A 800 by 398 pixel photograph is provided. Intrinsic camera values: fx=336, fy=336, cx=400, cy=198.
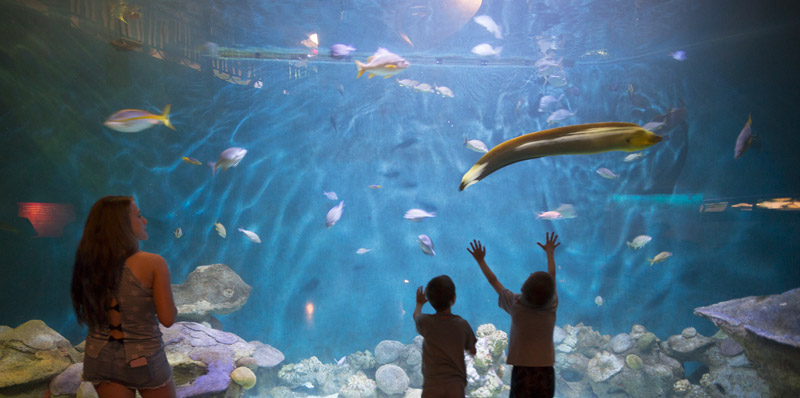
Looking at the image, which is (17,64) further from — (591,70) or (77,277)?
(591,70)

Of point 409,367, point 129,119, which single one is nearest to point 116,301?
point 129,119

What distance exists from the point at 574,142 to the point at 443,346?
1.43 m

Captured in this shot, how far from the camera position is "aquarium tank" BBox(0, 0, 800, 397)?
6.42 meters

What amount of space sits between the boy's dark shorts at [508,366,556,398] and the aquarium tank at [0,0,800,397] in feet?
10.8

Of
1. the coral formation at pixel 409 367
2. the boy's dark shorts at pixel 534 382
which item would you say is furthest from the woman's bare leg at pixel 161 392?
the boy's dark shorts at pixel 534 382

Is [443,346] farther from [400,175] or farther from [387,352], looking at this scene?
[400,175]

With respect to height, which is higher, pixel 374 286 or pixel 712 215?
pixel 712 215

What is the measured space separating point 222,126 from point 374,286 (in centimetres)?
623

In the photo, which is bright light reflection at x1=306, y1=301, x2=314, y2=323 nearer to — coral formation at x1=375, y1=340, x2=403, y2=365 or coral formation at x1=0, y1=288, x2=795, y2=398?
coral formation at x1=0, y1=288, x2=795, y2=398

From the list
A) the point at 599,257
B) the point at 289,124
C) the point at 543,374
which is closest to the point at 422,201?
the point at 289,124

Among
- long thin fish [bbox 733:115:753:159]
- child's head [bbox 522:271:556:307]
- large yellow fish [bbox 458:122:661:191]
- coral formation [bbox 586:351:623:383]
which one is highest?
long thin fish [bbox 733:115:753:159]

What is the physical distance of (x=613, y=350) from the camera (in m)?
7.86

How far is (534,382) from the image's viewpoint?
223cm

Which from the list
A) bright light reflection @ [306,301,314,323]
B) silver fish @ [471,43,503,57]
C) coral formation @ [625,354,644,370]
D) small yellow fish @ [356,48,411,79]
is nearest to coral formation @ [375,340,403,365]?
bright light reflection @ [306,301,314,323]
